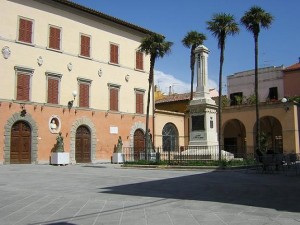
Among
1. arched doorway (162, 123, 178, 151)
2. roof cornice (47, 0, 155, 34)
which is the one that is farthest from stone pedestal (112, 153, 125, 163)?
roof cornice (47, 0, 155, 34)

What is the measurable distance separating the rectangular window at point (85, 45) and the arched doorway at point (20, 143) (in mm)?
7312

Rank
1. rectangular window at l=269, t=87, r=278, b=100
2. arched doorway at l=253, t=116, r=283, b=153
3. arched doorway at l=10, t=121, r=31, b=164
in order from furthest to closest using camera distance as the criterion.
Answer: rectangular window at l=269, t=87, r=278, b=100, arched doorway at l=253, t=116, r=283, b=153, arched doorway at l=10, t=121, r=31, b=164

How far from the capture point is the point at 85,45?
97.4ft

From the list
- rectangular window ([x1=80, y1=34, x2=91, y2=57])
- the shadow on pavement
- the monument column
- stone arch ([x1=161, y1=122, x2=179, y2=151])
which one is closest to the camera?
the shadow on pavement

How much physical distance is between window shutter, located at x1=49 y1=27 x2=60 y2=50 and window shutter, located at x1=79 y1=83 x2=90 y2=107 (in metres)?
3.39

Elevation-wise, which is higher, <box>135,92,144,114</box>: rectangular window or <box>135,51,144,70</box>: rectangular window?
<box>135,51,144,70</box>: rectangular window

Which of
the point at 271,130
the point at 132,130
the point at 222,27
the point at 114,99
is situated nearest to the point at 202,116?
the point at 222,27

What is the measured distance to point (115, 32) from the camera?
105 ft

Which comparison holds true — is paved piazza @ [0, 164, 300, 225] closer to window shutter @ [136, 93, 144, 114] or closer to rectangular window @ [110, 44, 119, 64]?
rectangular window @ [110, 44, 119, 64]

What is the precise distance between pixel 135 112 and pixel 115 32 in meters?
6.89

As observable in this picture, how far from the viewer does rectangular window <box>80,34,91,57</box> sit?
29453 mm

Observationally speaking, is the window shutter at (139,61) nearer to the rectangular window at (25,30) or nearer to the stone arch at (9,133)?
the rectangular window at (25,30)

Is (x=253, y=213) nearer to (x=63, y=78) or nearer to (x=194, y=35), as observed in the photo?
(x=63, y=78)

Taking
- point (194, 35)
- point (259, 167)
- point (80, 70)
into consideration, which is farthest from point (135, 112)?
point (259, 167)
